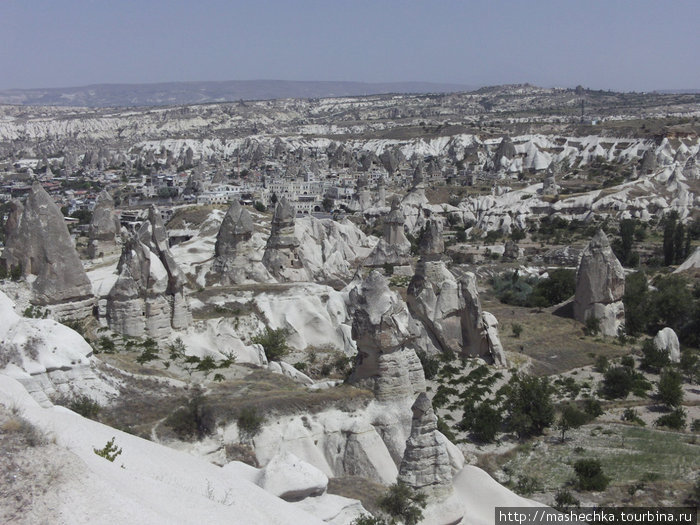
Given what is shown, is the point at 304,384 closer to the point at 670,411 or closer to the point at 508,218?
the point at 670,411

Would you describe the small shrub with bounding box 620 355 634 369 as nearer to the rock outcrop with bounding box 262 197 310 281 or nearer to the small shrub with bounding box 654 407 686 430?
the small shrub with bounding box 654 407 686 430

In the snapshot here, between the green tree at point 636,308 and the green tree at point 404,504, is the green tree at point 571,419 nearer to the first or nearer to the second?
the green tree at point 404,504

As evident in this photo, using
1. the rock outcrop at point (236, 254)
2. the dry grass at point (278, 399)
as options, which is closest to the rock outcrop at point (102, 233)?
the rock outcrop at point (236, 254)

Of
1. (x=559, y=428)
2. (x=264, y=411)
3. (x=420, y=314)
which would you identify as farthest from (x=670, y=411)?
(x=264, y=411)

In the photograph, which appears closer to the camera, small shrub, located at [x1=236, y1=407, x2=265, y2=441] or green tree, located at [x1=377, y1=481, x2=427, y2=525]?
green tree, located at [x1=377, y1=481, x2=427, y2=525]

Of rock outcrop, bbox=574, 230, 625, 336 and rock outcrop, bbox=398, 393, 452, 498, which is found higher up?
rock outcrop, bbox=398, 393, 452, 498

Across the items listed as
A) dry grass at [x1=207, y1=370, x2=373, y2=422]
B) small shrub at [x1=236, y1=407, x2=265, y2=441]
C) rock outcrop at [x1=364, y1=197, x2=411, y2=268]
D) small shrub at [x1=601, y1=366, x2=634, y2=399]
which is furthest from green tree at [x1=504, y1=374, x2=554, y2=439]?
rock outcrop at [x1=364, y1=197, x2=411, y2=268]
